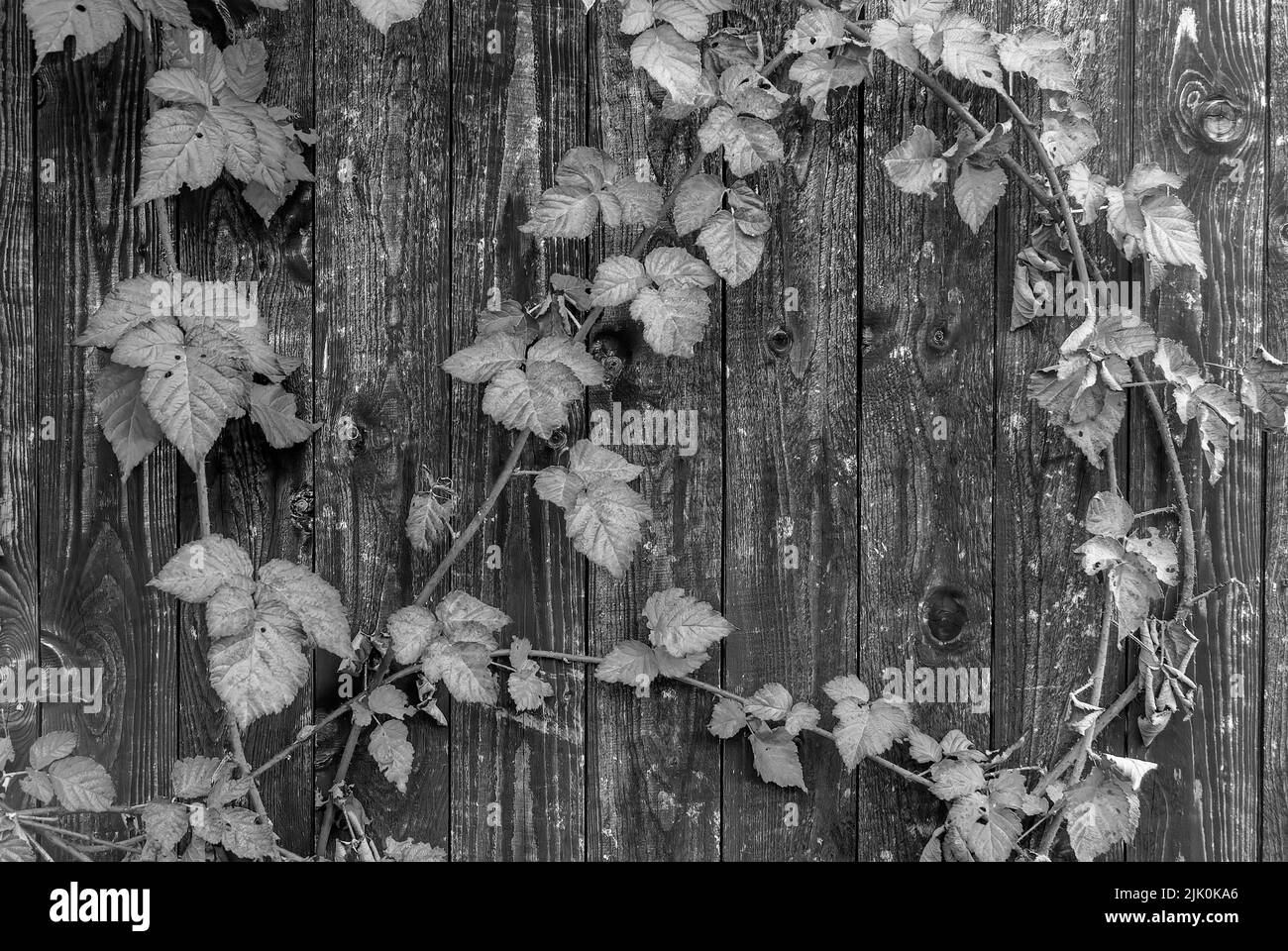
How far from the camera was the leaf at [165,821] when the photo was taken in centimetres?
161

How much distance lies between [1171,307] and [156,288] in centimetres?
172

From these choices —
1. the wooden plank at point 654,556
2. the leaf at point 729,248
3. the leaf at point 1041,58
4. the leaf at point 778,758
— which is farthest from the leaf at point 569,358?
the leaf at point 1041,58

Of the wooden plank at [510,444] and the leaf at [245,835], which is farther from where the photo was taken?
the wooden plank at [510,444]

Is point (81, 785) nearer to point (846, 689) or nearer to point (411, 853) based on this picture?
point (411, 853)

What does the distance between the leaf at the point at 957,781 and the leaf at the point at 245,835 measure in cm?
113

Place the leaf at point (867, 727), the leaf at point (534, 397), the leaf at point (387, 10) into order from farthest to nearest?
the leaf at point (867, 727) → the leaf at point (534, 397) → the leaf at point (387, 10)

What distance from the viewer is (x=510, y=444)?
1.74 m

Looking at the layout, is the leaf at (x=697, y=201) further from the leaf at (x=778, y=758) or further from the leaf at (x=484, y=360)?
the leaf at (x=778, y=758)

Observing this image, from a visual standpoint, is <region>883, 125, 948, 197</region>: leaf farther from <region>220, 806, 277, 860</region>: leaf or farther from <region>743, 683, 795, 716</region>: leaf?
<region>220, 806, 277, 860</region>: leaf

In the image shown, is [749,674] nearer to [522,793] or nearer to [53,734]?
[522,793]

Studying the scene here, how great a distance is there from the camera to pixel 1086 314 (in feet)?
5.49

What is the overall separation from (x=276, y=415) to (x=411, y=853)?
0.79m

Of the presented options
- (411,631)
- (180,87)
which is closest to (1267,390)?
(411,631)

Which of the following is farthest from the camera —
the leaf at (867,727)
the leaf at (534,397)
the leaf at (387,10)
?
the leaf at (867,727)
